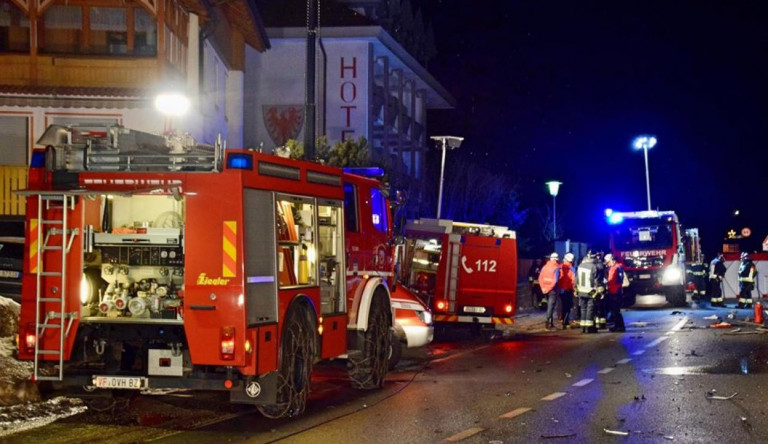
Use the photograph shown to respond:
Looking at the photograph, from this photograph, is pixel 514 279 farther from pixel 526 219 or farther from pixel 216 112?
pixel 526 219

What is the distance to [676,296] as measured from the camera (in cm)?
3541

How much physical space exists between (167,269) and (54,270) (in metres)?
1.05

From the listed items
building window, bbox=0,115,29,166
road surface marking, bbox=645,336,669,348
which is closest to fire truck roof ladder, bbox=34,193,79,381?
→ road surface marking, bbox=645,336,669,348

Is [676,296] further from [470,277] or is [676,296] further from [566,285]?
[470,277]

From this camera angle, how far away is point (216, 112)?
31844 mm

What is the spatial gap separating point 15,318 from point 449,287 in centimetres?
923

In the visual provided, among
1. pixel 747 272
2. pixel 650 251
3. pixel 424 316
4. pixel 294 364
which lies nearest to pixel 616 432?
pixel 294 364

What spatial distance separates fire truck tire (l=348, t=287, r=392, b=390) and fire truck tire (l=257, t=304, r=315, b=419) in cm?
173

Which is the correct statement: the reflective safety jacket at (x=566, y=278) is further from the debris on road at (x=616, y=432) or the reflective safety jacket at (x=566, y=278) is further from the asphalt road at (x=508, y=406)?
the debris on road at (x=616, y=432)

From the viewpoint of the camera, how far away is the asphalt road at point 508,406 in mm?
9961

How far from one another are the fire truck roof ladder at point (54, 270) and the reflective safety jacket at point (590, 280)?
13.8 meters

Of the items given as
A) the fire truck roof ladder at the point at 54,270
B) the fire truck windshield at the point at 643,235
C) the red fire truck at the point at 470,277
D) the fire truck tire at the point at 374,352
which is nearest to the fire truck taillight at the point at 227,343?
the fire truck roof ladder at the point at 54,270

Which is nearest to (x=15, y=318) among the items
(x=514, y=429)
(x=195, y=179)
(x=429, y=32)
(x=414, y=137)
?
(x=195, y=179)

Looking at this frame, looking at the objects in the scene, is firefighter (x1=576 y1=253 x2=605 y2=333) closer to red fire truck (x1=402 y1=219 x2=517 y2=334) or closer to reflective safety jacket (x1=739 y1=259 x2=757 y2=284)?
red fire truck (x1=402 y1=219 x2=517 y2=334)
